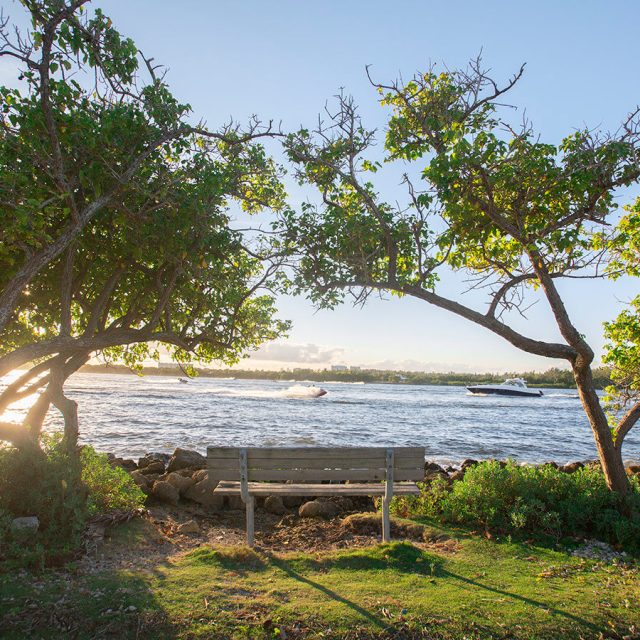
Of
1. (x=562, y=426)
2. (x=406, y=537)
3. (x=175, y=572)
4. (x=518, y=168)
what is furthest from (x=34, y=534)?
(x=562, y=426)

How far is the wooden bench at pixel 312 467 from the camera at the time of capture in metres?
7.19

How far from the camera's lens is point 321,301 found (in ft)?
31.3

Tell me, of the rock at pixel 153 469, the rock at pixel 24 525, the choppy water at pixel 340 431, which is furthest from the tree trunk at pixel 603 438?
the choppy water at pixel 340 431

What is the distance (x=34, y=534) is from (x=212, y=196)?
561 centimetres

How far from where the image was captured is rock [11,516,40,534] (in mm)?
6121

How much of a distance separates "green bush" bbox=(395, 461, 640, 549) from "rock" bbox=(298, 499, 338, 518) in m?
1.18

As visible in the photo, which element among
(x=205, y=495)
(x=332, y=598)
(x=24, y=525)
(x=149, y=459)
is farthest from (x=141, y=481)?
(x=332, y=598)

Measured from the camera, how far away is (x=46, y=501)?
6668 mm

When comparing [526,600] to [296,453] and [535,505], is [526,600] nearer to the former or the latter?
[535,505]

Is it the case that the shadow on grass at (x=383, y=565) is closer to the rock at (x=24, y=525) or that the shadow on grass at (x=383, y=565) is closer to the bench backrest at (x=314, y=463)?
the bench backrest at (x=314, y=463)

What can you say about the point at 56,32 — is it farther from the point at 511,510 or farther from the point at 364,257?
the point at 511,510

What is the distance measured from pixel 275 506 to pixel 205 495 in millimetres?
1374

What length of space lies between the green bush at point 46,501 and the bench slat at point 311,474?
1.69 meters

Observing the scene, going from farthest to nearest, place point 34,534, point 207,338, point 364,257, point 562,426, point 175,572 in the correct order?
point 562,426, point 207,338, point 364,257, point 34,534, point 175,572
